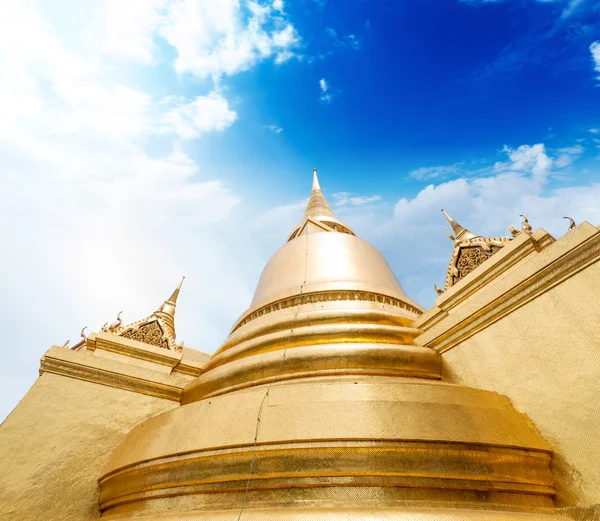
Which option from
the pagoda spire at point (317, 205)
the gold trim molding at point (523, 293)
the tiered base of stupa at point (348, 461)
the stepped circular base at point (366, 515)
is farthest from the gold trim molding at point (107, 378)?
the pagoda spire at point (317, 205)

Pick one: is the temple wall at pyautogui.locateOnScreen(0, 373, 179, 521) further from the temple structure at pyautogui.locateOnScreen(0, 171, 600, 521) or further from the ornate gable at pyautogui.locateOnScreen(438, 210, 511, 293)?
the ornate gable at pyautogui.locateOnScreen(438, 210, 511, 293)

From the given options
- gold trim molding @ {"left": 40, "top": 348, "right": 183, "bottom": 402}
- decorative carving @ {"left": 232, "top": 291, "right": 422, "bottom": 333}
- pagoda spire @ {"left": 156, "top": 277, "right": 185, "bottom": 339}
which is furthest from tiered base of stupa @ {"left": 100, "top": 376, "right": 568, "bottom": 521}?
pagoda spire @ {"left": 156, "top": 277, "right": 185, "bottom": 339}

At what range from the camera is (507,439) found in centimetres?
224

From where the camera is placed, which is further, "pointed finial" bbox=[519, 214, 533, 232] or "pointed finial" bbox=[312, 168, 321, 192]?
"pointed finial" bbox=[312, 168, 321, 192]

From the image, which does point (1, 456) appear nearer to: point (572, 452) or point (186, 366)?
point (186, 366)

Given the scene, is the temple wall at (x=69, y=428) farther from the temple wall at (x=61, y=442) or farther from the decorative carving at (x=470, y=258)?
the decorative carving at (x=470, y=258)

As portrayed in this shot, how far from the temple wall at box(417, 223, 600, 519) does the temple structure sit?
12 mm

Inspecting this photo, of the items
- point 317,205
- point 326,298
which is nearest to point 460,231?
point 326,298

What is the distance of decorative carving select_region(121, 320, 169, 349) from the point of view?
5.54 m

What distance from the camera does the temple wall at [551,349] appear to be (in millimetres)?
2229

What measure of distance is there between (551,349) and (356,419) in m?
1.68

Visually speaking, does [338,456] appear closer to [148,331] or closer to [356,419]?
[356,419]

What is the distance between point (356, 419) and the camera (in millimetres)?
2225

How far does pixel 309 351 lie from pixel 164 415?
53.2 inches
